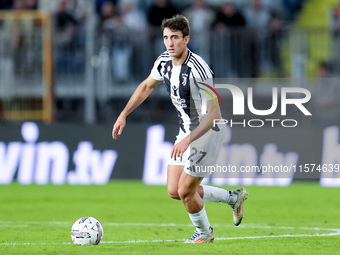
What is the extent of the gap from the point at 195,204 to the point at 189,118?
2.85ft

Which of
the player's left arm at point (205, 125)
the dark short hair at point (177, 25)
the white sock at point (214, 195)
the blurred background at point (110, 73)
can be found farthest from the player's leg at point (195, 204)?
the blurred background at point (110, 73)

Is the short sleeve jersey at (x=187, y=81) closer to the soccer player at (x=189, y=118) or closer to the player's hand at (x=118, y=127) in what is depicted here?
the soccer player at (x=189, y=118)

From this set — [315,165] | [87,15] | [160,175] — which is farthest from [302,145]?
[87,15]

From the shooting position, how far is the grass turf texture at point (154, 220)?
767 centimetres

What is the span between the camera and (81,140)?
15.6 metres

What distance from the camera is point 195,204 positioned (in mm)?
7859

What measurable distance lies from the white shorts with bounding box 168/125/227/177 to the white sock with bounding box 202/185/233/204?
0.52m

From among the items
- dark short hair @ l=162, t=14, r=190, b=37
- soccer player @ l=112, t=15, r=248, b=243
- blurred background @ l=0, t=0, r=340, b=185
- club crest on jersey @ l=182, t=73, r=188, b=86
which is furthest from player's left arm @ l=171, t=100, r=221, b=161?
blurred background @ l=0, t=0, r=340, b=185

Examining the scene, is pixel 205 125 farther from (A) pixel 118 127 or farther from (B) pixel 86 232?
(B) pixel 86 232

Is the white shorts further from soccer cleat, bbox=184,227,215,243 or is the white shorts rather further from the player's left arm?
soccer cleat, bbox=184,227,215,243

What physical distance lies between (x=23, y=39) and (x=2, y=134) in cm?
199

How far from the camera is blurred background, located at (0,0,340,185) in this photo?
15500mm

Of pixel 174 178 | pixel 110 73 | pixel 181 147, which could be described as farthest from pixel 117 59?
pixel 181 147

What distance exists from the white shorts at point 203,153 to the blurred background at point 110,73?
292 inches
